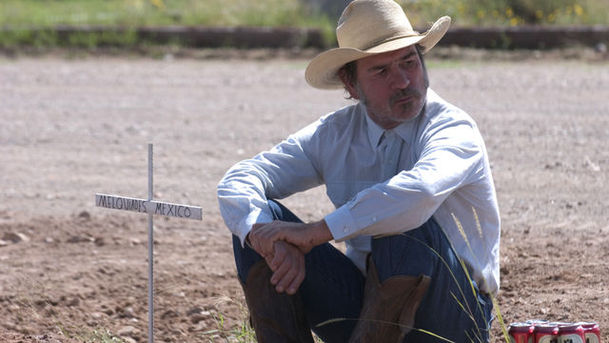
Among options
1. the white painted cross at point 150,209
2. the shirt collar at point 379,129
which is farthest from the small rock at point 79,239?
the shirt collar at point 379,129

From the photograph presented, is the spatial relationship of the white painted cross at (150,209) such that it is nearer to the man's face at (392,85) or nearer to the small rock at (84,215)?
the man's face at (392,85)

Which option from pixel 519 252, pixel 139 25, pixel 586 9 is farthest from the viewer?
pixel 139 25

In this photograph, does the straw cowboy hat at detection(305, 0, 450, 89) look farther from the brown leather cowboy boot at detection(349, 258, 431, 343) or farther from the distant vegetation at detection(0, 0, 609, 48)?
the distant vegetation at detection(0, 0, 609, 48)

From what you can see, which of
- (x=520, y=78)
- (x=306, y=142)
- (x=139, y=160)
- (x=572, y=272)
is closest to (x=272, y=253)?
(x=306, y=142)

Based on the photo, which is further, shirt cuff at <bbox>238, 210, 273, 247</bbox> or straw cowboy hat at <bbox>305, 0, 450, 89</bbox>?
straw cowboy hat at <bbox>305, 0, 450, 89</bbox>

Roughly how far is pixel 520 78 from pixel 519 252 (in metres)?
4.40

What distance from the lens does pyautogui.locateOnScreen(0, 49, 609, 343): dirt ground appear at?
424cm

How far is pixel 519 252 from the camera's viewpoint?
4551 millimetres

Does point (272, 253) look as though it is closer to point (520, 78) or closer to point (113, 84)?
point (520, 78)

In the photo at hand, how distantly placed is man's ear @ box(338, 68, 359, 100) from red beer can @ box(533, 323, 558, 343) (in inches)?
39.6

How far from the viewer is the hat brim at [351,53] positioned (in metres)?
3.21

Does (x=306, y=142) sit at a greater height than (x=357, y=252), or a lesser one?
greater

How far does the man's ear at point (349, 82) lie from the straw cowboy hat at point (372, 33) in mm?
51

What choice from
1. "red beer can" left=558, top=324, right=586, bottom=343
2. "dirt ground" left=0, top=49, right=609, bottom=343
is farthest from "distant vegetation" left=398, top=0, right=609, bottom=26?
"red beer can" left=558, top=324, right=586, bottom=343
